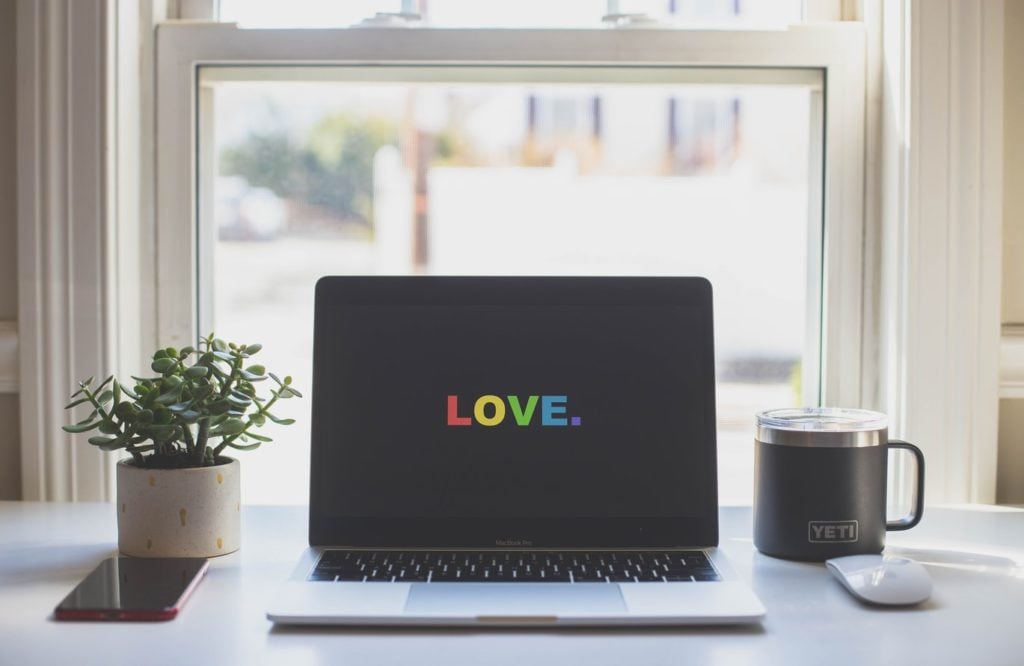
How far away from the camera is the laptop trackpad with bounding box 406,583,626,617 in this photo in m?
0.81

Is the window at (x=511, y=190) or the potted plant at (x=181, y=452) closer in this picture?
the potted plant at (x=181, y=452)

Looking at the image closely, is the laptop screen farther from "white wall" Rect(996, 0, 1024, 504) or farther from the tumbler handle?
"white wall" Rect(996, 0, 1024, 504)

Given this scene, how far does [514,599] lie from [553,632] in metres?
0.06

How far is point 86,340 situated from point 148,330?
0.30ft

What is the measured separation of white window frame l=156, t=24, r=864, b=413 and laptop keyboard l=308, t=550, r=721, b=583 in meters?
0.50

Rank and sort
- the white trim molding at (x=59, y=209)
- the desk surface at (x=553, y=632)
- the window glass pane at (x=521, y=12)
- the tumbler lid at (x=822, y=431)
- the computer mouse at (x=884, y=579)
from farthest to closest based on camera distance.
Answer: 1. the window glass pane at (x=521, y=12)
2. the white trim molding at (x=59, y=209)
3. the tumbler lid at (x=822, y=431)
4. the computer mouse at (x=884, y=579)
5. the desk surface at (x=553, y=632)

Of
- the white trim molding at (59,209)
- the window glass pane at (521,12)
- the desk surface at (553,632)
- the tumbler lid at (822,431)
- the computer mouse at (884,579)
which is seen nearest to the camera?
the desk surface at (553,632)

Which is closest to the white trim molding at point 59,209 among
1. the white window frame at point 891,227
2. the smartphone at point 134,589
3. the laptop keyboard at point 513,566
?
the white window frame at point 891,227

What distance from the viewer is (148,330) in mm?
1321

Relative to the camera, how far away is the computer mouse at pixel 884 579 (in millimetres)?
846

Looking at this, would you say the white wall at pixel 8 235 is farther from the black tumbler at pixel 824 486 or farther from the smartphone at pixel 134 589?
the black tumbler at pixel 824 486

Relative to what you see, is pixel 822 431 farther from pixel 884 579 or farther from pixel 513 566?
pixel 513 566

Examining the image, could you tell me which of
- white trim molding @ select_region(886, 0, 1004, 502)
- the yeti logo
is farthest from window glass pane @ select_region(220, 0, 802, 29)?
the yeti logo

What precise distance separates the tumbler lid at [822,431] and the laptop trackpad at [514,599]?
239 millimetres
